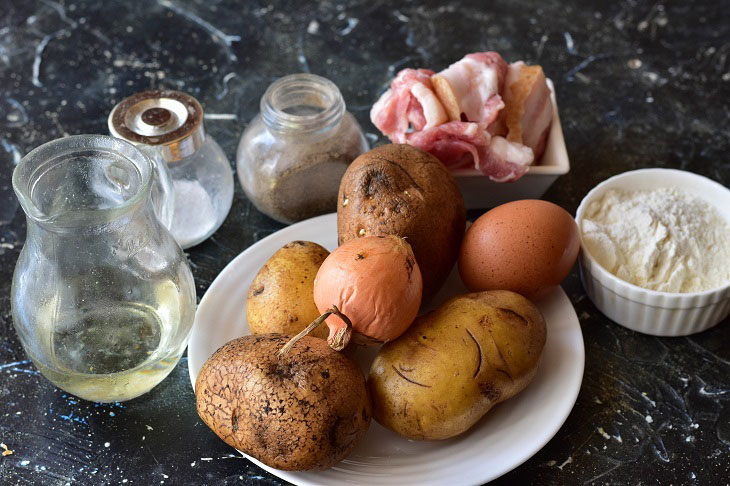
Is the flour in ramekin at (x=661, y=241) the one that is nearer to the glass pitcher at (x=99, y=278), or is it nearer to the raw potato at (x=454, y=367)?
the raw potato at (x=454, y=367)

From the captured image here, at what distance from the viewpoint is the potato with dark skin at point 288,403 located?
0.69 meters

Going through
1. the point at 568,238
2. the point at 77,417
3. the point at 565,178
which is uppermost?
the point at 568,238

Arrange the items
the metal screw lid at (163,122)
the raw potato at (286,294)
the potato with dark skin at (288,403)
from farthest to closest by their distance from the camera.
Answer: the metal screw lid at (163,122) < the raw potato at (286,294) < the potato with dark skin at (288,403)

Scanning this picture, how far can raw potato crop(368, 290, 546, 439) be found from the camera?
29.0 inches

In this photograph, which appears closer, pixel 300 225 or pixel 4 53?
pixel 300 225

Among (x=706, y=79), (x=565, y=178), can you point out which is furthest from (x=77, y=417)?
(x=706, y=79)

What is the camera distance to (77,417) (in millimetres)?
859

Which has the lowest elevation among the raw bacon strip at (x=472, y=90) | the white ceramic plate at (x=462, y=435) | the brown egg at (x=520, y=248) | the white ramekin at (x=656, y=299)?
the white ceramic plate at (x=462, y=435)

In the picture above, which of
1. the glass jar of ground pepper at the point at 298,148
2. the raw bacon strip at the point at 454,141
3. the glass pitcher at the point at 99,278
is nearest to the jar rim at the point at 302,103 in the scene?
the glass jar of ground pepper at the point at 298,148

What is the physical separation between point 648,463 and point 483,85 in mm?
473

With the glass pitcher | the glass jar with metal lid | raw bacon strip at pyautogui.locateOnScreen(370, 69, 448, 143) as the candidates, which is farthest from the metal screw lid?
raw bacon strip at pyautogui.locateOnScreen(370, 69, 448, 143)

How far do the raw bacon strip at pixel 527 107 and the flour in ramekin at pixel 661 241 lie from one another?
0.38 feet

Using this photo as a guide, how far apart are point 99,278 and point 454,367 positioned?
0.36m

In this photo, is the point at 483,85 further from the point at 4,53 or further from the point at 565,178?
the point at 4,53
